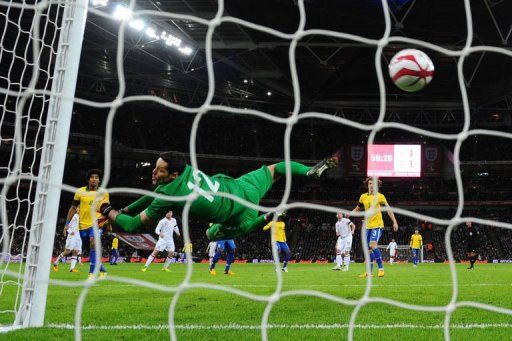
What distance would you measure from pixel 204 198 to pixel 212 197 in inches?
3.2

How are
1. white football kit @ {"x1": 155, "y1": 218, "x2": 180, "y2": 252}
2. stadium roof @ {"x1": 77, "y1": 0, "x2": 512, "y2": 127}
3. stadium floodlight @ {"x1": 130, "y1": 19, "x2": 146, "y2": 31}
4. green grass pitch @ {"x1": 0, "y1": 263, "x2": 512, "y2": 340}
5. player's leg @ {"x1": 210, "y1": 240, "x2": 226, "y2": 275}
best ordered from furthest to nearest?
stadium floodlight @ {"x1": 130, "y1": 19, "x2": 146, "y2": 31} < stadium roof @ {"x1": 77, "y1": 0, "x2": 512, "y2": 127} < white football kit @ {"x1": 155, "y1": 218, "x2": 180, "y2": 252} < player's leg @ {"x1": 210, "y1": 240, "x2": 226, "y2": 275} < green grass pitch @ {"x1": 0, "y1": 263, "x2": 512, "y2": 340}

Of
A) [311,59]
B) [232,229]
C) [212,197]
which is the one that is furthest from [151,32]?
[212,197]

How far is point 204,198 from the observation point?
15.7ft

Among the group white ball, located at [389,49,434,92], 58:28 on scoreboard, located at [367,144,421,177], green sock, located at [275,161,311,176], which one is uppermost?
58:28 on scoreboard, located at [367,144,421,177]

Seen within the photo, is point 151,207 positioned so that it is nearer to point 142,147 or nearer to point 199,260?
point 199,260

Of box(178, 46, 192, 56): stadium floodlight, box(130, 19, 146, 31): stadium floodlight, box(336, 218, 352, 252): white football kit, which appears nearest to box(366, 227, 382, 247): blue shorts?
box(336, 218, 352, 252): white football kit

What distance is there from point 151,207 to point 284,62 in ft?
67.8

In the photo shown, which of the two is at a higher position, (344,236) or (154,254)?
(344,236)

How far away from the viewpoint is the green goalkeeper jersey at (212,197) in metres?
4.73

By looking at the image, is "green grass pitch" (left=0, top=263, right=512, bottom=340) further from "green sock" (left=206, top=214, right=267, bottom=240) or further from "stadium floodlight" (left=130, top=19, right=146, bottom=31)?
"stadium floodlight" (left=130, top=19, right=146, bottom=31)

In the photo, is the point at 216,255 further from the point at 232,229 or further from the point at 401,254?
the point at 401,254

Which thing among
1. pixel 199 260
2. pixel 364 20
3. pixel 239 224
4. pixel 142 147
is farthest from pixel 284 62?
pixel 239 224

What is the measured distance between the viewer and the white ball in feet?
15.2

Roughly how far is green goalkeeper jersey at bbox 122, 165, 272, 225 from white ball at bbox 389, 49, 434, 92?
1.70 metres
